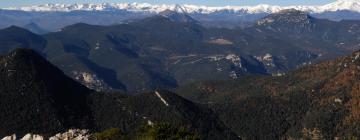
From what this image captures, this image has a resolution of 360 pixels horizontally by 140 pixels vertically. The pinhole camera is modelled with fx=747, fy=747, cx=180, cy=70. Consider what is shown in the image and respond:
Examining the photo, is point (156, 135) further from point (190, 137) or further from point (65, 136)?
point (65, 136)

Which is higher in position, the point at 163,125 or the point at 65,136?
the point at 163,125

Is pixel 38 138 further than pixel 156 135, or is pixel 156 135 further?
pixel 38 138

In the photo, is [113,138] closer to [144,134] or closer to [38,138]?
[144,134]

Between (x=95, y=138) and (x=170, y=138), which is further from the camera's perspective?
(x=95, y=138)

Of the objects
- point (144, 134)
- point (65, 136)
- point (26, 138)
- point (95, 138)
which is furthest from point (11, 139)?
point (144, 134)

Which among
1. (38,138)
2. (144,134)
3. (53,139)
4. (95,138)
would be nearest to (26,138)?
(38,138)

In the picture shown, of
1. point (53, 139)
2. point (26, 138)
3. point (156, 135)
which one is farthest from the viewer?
point (26, 138)

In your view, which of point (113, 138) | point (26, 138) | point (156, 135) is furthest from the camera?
point (26, 138)

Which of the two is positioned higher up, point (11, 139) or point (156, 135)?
point (156, 135)

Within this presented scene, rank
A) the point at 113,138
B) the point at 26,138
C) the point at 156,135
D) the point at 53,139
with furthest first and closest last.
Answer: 1. the point at 26,138
2. the point at 53,139
3. the point at 113,138
4. the point at 156,135
